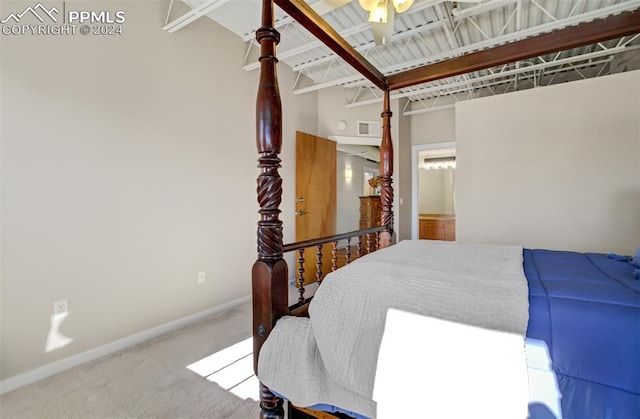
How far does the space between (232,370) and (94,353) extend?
1.07m

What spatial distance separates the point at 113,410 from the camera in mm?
1619

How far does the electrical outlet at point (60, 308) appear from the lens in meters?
2.00

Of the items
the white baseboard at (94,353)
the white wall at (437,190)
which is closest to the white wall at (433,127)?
the white wall at (437,190)

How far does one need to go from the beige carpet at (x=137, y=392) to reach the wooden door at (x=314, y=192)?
2.00 meters

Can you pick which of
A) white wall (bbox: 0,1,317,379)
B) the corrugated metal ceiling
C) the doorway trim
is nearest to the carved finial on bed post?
the corrugated metal ceiling

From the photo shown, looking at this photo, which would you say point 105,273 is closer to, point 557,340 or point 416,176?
point 557,340

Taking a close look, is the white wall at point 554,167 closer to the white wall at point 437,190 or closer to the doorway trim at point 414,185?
the doorway trim at point 414,185

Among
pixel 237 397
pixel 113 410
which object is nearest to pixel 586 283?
pixel 237 397

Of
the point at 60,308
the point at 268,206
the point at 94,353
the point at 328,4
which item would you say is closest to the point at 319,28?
the point at 328,4

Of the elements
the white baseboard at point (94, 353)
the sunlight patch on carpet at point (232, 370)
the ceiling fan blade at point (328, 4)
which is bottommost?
the sunlight patch on carpet at point (232, 370)

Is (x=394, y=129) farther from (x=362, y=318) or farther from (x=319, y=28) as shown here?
(x=362, y=318)

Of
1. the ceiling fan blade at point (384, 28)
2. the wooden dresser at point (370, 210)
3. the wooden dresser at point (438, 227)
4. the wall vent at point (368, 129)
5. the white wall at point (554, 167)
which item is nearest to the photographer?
the ceiling fan blade at point (384, 28)

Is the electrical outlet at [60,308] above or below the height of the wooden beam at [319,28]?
below

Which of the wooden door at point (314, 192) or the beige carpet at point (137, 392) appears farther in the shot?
the wooden door at point (314, 192)
